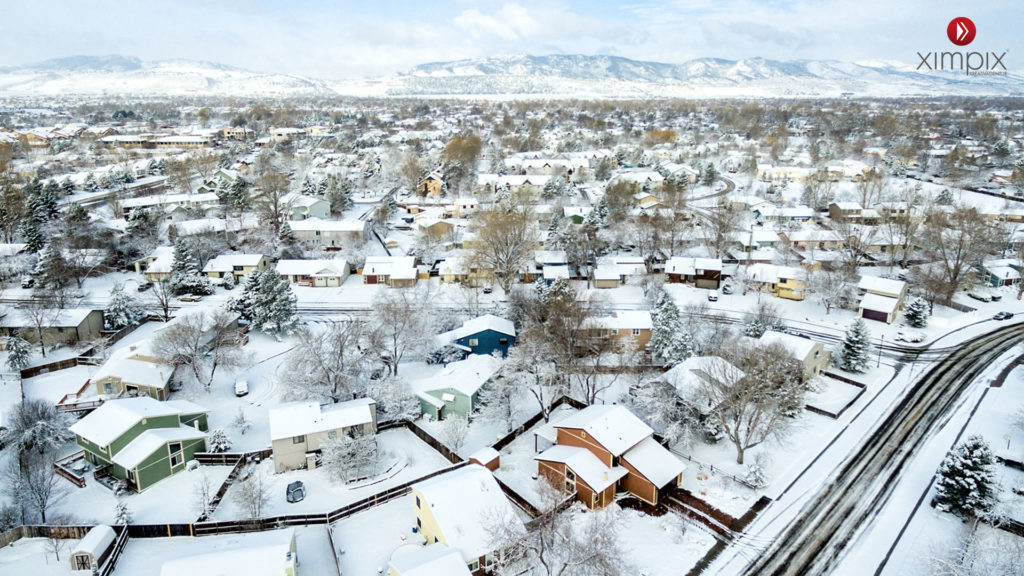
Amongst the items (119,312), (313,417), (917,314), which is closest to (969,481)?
(917,314)

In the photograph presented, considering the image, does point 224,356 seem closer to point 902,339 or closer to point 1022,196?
point 902,339

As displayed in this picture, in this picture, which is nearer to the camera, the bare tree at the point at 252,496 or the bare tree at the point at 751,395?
the bare tree at the point at 252,496

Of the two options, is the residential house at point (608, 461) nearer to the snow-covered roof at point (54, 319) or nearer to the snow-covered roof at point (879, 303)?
the snow-covered roof at point (879, 303)

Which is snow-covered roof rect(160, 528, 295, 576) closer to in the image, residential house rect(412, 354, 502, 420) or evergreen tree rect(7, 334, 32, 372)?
residential house rect(412, 354, 502, 420)

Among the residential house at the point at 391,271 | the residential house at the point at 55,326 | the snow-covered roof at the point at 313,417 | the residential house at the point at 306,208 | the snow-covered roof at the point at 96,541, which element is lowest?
the snow-covered roof at the point at 96,541

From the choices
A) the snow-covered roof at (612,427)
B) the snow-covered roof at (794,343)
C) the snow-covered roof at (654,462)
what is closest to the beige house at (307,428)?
the snow-covered roof at (612,427)

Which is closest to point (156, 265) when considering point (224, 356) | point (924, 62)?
point (224, 356)

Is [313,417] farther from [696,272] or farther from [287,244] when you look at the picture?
[696,272]
